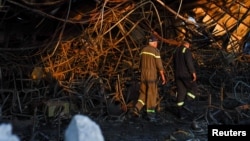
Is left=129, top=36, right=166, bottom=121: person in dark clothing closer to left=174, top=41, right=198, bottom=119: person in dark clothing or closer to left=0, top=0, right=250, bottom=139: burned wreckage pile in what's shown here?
left=174, top=41, right=198, bottom=119: person in dark clothing

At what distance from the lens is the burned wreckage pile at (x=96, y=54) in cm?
872

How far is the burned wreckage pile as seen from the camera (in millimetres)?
8719

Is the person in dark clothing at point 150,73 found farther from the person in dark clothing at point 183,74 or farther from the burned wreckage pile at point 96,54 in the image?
the burned wreckage pile at point 96,54

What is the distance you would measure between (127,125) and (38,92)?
2274 mm

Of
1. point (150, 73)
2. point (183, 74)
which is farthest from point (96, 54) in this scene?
point (183, 74)

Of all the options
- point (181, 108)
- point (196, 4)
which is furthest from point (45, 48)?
point (196, 4)

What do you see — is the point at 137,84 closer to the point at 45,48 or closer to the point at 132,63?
the point at 132,63

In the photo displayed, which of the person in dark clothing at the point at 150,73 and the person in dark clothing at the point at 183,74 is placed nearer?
the person in dark clothing at the point at 150,73

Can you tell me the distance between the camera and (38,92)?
30.2 feet

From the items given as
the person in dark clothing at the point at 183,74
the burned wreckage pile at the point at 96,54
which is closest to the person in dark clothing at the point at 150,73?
the person in dark clothing at the point at 183,74

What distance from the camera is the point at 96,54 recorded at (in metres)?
9.84

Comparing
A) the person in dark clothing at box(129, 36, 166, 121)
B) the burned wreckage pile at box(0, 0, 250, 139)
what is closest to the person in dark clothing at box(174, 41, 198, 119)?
the person in dark clothing at box(129, 36, 166, 121)

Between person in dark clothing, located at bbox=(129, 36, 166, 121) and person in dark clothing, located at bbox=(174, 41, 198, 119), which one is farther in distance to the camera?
person in dark clothing, located at bbox=(174, 41, 198, 119)

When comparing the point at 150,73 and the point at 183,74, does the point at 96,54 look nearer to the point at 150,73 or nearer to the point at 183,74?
the point at 150,73
